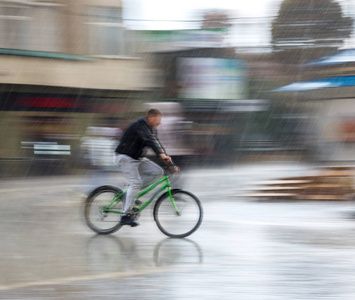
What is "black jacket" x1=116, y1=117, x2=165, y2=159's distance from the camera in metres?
9.16

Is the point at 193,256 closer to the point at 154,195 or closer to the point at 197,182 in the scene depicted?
the point at 154,195

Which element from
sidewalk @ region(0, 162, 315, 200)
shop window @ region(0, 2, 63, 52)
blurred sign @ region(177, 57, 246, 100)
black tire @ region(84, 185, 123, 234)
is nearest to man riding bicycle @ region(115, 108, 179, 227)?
black tire @ region(84, 185, 123, 234)

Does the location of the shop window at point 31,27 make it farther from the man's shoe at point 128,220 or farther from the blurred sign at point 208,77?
the man's shoe at point 128,220

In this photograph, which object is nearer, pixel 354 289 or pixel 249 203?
pixel 354 289

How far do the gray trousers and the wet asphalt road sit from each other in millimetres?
531

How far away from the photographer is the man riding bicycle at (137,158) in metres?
9.20

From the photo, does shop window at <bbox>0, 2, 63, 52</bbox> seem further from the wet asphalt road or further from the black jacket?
the black jacket

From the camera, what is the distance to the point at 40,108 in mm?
25469

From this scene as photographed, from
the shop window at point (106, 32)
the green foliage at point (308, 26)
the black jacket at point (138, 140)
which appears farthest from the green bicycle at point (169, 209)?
the green foliage at point (308, 26)

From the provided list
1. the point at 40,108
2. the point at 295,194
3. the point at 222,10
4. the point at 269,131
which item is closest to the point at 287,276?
the point at 295,194

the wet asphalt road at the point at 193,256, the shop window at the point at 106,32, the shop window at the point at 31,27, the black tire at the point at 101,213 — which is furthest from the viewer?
the shop window at the point at 106,32

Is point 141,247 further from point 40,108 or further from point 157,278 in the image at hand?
point 40,108

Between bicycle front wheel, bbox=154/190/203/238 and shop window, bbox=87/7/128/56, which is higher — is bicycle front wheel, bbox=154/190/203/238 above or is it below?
above

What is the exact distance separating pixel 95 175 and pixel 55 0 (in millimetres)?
15415
